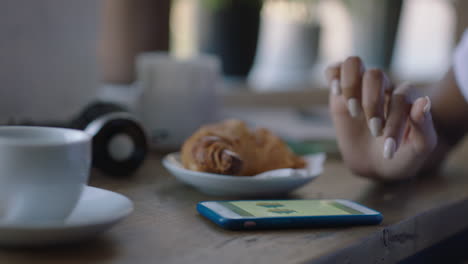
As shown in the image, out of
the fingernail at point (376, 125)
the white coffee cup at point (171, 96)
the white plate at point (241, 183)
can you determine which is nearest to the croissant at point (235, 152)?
the white plate at point (241, 183)

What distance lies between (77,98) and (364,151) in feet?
1.70

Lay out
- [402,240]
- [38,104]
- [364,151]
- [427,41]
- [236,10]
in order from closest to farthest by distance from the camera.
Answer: [402,240] → [364,151] → [38,104] → [236,10] → [427,41]

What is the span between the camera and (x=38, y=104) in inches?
35.6

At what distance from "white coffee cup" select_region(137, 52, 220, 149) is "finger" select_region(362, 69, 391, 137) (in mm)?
364

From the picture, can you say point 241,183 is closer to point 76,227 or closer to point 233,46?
point 76,227

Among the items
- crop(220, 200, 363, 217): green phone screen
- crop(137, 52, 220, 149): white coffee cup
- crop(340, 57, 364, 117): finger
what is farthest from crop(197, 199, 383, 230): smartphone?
crop(137, 52, 220, 149): white coffee cup

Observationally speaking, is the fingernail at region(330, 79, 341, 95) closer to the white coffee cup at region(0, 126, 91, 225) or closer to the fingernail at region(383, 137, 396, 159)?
the fingernail at region(383, 137, 396, 159)

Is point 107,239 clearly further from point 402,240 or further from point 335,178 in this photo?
point 335,178

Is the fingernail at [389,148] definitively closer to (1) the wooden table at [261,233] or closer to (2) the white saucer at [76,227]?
(1) the wooden table at [261,233]

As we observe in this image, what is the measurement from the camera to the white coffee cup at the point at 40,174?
386 millimetres

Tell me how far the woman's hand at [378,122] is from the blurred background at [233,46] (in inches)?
12.1

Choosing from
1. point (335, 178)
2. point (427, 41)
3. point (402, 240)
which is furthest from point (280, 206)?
point (427, 41)

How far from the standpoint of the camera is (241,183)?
594 mm

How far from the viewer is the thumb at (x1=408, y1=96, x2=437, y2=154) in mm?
619
